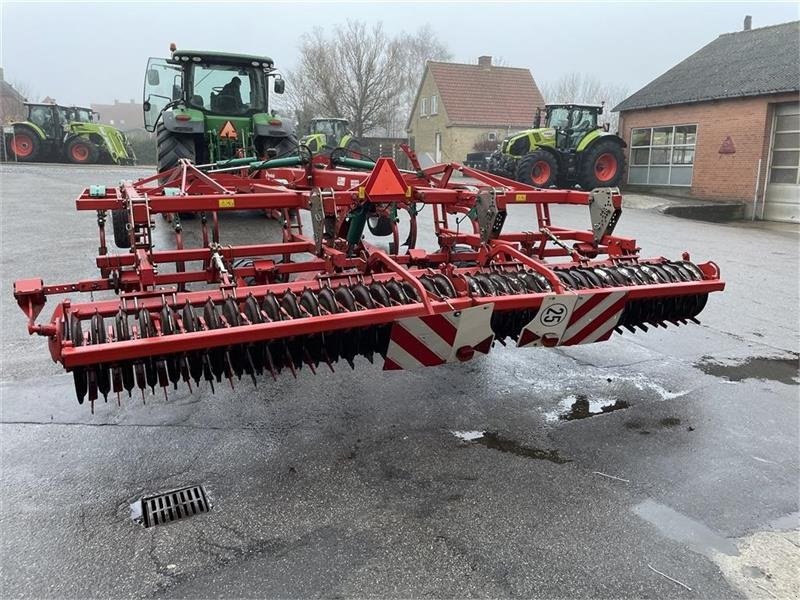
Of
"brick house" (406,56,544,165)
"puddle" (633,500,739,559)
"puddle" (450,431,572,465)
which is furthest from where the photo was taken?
"brick house" (406,56,544,165)

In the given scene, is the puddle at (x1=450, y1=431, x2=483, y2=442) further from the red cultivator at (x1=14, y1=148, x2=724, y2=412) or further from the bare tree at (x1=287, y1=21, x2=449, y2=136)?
the bare tree at (x1=287, y1=21, x2=449, y2=136)

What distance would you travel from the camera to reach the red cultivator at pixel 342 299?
273cm

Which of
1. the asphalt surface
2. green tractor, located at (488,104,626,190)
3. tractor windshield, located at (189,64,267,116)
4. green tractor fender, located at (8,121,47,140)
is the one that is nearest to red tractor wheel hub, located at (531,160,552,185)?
green tractor, located at (488,104,626,190)

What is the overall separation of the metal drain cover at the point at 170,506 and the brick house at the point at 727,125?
665 inches

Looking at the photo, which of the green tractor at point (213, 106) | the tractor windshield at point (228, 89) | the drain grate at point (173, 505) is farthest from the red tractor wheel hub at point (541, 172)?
the drain grate at point (173, 505)

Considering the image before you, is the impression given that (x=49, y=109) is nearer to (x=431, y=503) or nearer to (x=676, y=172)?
(x=676, y=172)

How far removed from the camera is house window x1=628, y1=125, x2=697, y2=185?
18500 mm

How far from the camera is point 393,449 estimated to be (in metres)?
3.28

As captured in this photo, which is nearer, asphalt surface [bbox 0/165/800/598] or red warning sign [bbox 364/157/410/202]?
asphalt surface [bbox 0/165/800/598]

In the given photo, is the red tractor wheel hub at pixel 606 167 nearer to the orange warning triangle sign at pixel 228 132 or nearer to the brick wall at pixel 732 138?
the brick wall at pixel 732 138

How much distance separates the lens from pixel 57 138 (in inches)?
1051

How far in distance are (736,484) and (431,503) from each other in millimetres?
1527

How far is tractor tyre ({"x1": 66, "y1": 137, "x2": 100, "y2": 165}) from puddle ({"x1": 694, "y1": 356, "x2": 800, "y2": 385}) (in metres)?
27.6

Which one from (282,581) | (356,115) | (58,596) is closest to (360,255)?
(282,581)
